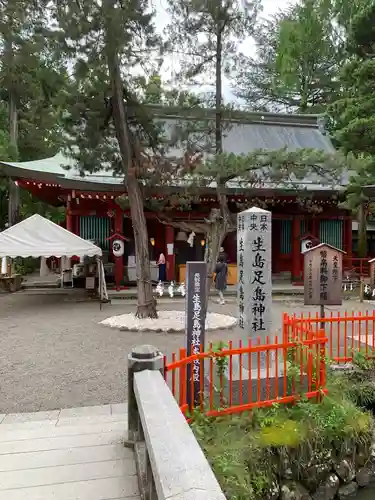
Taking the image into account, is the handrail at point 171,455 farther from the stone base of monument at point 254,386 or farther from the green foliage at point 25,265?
the green foliage at point 25,265

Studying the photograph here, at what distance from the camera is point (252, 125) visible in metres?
22.3

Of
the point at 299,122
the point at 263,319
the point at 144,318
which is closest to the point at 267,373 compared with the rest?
the point at 263,319

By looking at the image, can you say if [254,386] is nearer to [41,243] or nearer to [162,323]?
[162,323]

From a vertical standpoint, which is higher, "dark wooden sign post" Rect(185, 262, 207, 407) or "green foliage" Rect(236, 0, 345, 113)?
"green foliage" Rect(236, 0, 345, 113)

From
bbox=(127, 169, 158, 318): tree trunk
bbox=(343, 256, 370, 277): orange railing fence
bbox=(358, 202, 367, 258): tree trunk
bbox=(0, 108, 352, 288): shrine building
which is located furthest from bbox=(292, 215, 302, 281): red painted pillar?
bbox=(127, 169, 158, 318): tree trunk

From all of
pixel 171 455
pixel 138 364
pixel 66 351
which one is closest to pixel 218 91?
pixel 66 351

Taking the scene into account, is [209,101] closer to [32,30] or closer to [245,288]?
[32,30]

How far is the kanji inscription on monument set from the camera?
226 inches

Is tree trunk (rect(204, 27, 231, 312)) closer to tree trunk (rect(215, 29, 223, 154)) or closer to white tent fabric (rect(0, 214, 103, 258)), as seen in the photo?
tree trunk (rect(215, 29, 223, 154))

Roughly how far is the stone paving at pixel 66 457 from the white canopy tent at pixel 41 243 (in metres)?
8.03

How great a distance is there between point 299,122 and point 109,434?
22.1 m

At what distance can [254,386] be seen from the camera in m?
4.93

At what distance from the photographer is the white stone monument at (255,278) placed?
226 inches

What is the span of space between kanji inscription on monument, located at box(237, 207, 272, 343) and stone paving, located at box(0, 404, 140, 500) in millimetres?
2023
